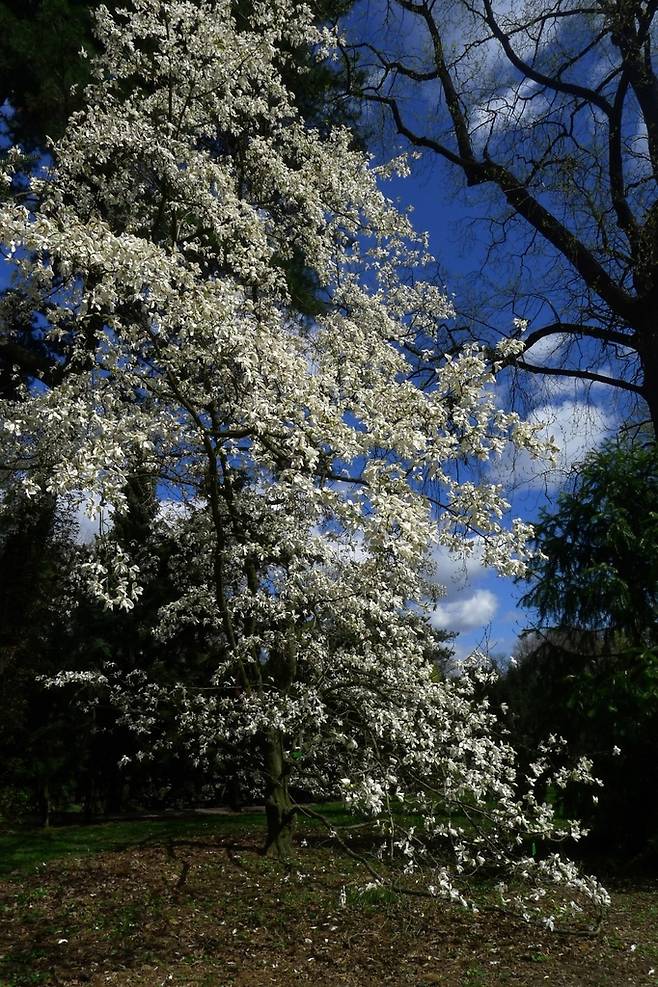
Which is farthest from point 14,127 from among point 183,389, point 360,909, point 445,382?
point 360,909

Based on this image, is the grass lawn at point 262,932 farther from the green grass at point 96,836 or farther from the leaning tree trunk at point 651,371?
the leaning tree trunk at point 651,371

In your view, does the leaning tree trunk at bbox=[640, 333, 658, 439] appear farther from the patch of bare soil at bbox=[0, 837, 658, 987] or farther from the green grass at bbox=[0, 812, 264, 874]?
the green grass at bbox=[0, 812, 264, 874]

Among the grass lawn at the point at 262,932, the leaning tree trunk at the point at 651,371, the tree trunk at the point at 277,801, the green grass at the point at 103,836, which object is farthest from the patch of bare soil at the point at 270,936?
the leaning tree trunk at the point at 651,371

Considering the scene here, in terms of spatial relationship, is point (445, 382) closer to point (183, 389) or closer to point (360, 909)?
point (183, 389)

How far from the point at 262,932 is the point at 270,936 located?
133mm

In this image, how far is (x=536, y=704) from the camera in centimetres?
1159

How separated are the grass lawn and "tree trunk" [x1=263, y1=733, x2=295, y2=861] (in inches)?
10.9

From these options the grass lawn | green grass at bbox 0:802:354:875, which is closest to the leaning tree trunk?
the grass lawn

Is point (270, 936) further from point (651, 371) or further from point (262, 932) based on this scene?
point (651, 371)

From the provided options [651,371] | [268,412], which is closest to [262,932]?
[268,412]

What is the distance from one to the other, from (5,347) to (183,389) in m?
3.47

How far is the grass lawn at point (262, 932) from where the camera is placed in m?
5.92

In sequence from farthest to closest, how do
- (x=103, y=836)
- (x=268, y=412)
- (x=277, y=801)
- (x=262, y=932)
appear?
1. (x=103, y=836)
2. (x=277, y=801)
3. (x=262, y=932)
4. (x=268, y=412)

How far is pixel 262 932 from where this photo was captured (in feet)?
22.4
